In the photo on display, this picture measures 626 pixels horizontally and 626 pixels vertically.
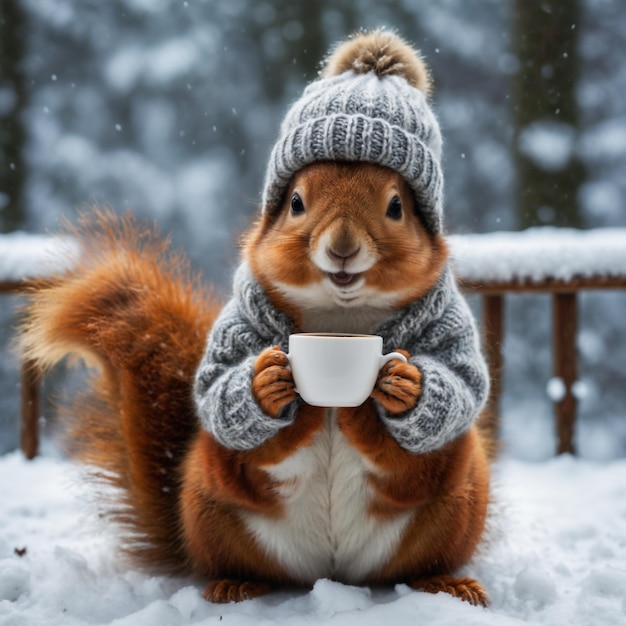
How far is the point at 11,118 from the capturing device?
14.7 ft

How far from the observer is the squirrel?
1146 mm

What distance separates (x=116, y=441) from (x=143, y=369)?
0.19 meters

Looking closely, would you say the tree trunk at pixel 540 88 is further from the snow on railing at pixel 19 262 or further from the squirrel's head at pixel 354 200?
the squirrel's head at pixel 354 200

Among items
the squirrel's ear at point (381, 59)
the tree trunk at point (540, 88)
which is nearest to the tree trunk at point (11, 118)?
the tree trunk at point (540, 88)

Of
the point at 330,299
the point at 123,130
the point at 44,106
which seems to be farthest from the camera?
the point at 123,130

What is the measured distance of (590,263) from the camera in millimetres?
2191

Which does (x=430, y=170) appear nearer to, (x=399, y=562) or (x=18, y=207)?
(x=399, y=562)

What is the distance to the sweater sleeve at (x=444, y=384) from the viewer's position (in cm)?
112

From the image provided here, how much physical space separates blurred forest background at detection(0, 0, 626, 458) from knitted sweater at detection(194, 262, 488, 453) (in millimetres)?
3272

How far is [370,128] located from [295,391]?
433 mm

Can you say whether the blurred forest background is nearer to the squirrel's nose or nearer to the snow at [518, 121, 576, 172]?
the snow at [518, 121, 576, 172]

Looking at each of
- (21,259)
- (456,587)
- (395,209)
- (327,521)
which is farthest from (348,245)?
(21,259)

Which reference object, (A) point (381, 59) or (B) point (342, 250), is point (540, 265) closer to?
(A) point (381, 59)

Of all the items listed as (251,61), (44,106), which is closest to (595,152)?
(251,61)
